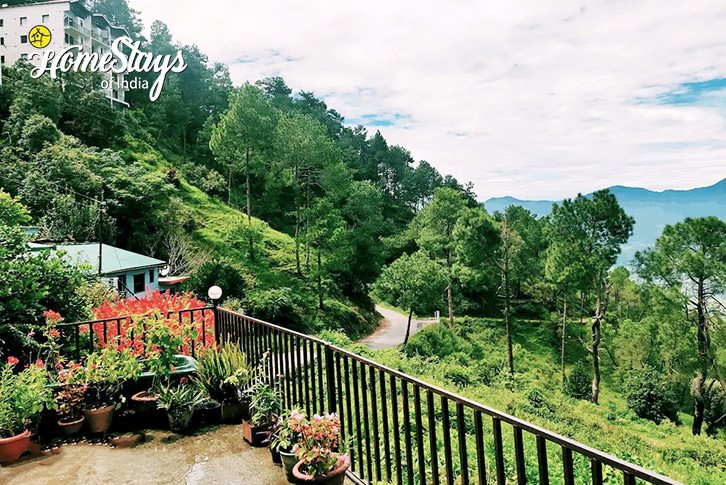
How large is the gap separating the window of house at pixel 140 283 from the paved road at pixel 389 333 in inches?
416

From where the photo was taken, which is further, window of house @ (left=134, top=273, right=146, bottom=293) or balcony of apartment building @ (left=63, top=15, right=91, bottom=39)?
balcony of apartment building @ (left=63, top=15, right=91, bottom=39)

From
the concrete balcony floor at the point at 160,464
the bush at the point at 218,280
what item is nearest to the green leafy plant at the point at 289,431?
the concrete balcony floor at the point at 160,464

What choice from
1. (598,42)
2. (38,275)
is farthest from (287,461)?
(598,42)

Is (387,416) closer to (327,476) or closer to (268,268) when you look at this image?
(327,476)

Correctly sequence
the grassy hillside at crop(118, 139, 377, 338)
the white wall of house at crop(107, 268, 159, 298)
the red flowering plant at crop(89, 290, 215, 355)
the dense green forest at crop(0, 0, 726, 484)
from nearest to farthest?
1. the red flowering plant at crop(89, 290, 215, 355)
2. the white wall of house at crop(107, 268, 159, 298)
3. the dense green forest at crop(0, 0, 726, 484)
4. the grassy hillside at crop(118, 139, 377, 338)

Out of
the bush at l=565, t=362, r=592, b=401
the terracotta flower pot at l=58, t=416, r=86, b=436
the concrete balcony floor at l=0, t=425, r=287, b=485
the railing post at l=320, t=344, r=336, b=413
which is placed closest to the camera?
the railing post at l=320, t=344, r=336, b=413

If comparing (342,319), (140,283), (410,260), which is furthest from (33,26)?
(410,260)

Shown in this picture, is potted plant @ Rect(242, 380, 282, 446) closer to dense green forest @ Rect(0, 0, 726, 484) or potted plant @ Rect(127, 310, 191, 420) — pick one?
potted plant @ Rect(127, 310, 191, 420)

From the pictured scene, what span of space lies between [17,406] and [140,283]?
17780 mm

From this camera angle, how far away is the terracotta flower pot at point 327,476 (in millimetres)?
2328

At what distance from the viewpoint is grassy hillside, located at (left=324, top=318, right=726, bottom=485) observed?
10367 mm

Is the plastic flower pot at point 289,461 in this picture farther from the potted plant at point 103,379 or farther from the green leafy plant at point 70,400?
the green leafy plant at point 70,400

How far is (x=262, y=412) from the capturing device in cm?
319

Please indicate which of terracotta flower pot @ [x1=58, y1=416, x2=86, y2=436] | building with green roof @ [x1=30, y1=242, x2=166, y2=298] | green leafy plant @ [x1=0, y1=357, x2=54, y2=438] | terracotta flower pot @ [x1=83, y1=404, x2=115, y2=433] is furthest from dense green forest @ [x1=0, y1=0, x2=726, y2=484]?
green leafy plant @ [x1=0, y1=357, x2=54, y2=438]
